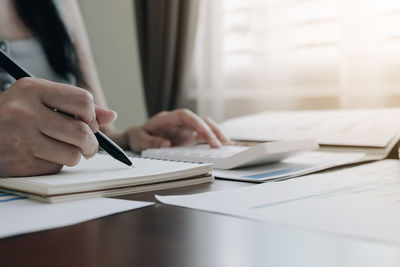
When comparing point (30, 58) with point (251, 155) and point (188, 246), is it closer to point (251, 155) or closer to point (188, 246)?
→ point (251, 155)

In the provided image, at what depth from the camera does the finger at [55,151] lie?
1.81 ft

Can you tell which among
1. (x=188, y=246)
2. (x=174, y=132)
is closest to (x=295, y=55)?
(x=174, y=132)

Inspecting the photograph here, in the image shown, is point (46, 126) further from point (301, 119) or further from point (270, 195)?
point (301, 119)

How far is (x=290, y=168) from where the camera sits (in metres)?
0.70

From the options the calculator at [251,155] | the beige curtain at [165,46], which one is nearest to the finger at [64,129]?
the calculator at [251,155]

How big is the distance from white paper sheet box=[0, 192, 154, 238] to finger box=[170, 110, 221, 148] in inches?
18.7

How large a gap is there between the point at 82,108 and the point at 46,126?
0.05m

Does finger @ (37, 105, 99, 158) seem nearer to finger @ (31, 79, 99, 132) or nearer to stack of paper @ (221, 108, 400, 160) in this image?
finger @ (31, 79, 99, 132)

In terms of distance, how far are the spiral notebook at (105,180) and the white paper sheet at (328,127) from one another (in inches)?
17.3

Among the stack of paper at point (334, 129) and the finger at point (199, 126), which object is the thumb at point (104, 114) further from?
the stack of paper at point (334, 129)

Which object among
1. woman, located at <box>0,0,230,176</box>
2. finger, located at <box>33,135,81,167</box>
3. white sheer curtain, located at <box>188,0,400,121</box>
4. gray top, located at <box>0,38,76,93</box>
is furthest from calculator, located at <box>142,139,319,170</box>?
white sheer curtain, located at <box>188,0,400,121</box>

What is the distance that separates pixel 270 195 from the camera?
19.2 inches

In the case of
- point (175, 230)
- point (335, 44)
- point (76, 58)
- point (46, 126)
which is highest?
point (335, 44)

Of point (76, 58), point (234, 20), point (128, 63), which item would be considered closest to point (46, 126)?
point (76, 58)
